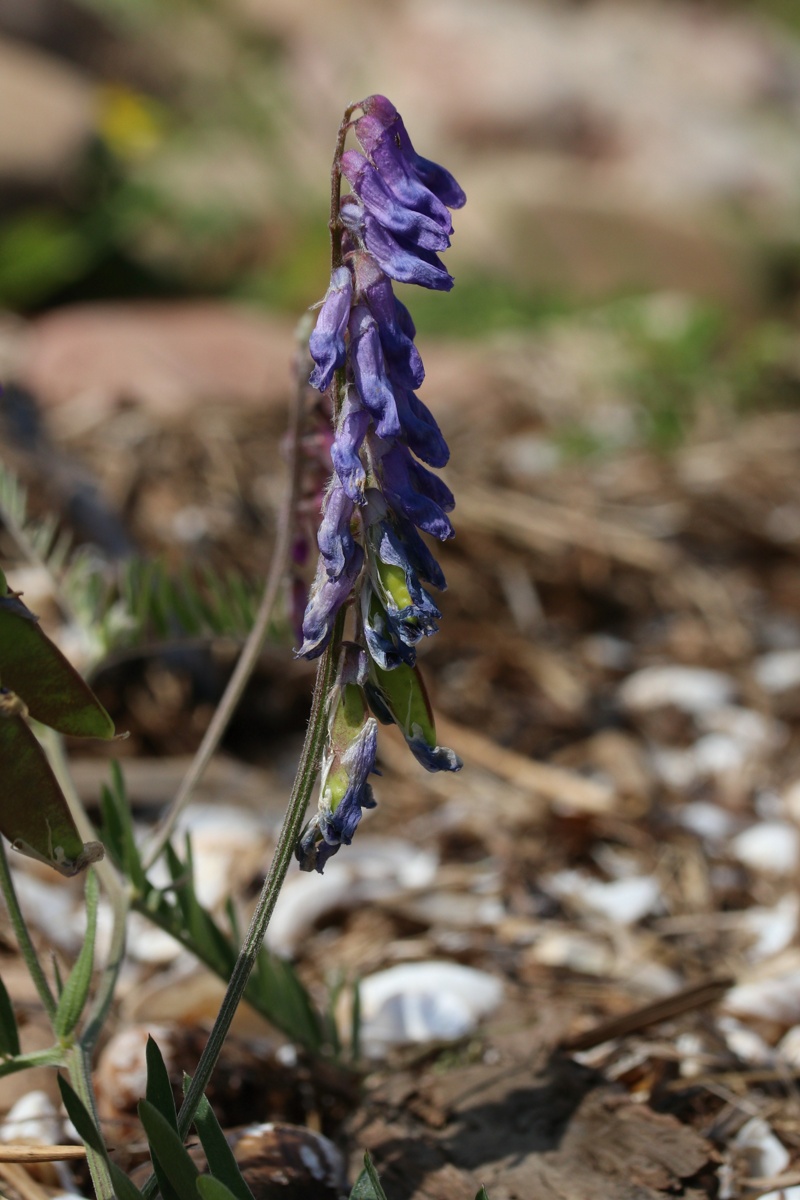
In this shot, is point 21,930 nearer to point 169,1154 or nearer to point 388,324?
point 169,1154

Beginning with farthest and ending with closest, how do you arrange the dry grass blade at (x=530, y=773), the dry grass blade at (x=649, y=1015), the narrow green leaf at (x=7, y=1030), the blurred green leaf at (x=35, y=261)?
1. the blurred green leaf at (x=35, y=261)
2. the dry grass blade at (x=530, y=773)
3. the dry grass blade at (x=649, y=1015)
4. the narrow green leaf at (x=7, y=1030)

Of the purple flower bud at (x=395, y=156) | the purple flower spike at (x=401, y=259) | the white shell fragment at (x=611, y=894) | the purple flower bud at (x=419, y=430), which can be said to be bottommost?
the white shell fragment at (x=611, y=894)

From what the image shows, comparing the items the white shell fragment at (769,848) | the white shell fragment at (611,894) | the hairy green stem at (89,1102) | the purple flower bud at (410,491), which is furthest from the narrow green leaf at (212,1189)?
the white shell fragment at (769,848)

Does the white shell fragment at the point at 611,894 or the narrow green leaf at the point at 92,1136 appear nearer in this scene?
the narrow green leaf at the point at 92,1136

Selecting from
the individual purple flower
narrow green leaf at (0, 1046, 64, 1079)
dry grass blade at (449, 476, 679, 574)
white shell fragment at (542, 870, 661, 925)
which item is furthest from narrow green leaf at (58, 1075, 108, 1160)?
dry grass blade at (449, 476, 679, 574)

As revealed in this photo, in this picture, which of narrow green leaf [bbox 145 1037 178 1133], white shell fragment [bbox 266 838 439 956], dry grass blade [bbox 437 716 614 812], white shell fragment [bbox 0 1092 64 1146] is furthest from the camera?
dry grass blade [bbox 437 716 614 812]

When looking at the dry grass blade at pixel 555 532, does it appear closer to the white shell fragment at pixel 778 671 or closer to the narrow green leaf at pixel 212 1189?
the white shell fragment at pixel 778 671

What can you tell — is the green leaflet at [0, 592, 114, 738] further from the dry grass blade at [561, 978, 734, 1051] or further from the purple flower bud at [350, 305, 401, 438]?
the dry grass blade at [561, 978, 734, 1051]

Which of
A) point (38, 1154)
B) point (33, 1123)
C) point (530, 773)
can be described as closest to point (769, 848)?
point (530, 773)
